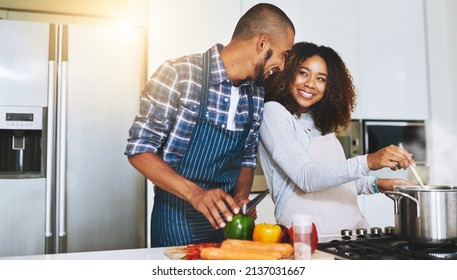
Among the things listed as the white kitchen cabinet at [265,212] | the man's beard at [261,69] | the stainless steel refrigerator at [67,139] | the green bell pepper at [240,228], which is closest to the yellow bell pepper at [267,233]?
the green bell pepper at [240,228]

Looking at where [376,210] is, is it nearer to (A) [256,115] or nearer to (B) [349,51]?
(B) [349,51]

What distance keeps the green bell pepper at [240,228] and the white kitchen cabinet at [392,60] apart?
1227mm

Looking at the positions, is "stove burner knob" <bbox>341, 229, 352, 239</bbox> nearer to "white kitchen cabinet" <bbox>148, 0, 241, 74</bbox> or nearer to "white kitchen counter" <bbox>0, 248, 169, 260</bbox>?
"white kitchen counter" <bbox>0, 248, 169, 260</bbox>

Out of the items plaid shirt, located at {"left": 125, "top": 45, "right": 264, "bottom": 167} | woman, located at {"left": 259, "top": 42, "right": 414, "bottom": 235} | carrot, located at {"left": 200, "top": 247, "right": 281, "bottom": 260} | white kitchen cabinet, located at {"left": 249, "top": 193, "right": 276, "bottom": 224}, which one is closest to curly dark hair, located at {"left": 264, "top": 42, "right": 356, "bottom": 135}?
woman, located at {"left": 259, "top": 42, "right": 414, "bottom": 235}

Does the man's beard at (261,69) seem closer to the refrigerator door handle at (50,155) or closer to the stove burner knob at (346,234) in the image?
the stove burner knob at (346,234)

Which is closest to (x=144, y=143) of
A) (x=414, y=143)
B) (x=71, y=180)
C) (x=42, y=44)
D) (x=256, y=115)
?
(x=256, y=115)

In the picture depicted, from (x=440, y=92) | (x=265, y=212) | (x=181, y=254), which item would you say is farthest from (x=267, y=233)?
(x=440, y=92)

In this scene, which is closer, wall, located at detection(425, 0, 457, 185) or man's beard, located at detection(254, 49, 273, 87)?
man's beard, located at detection(254, 49, 273, 87)

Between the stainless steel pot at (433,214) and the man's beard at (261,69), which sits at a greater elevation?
the man's beard at (261,69)

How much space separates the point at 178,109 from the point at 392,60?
129cm

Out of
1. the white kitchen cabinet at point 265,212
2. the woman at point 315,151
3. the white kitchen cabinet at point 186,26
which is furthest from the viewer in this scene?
the white kitchen cabinet at point 186,26

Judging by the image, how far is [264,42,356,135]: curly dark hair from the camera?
1.37 m

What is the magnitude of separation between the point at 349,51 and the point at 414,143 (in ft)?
→ 1.78

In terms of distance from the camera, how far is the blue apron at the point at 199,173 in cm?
122
